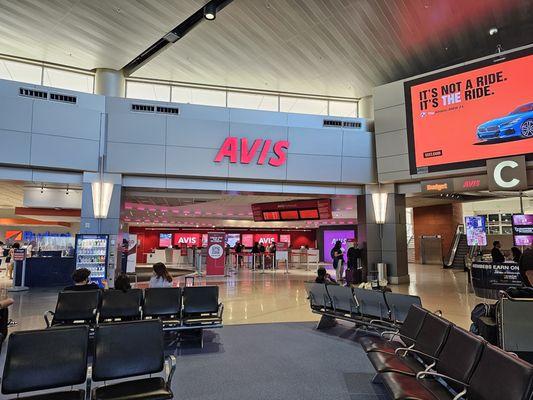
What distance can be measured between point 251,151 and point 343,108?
4941 mm

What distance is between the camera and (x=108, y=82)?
12125mm

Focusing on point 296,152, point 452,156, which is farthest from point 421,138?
point 296,152

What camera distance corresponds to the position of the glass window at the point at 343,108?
48.1ft

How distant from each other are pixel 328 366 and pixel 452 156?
8.39m

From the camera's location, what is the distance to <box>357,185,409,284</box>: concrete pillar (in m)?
12.6

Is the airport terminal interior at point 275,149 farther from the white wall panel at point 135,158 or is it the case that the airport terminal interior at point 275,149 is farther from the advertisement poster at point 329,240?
the advertisement poster at point 329,240

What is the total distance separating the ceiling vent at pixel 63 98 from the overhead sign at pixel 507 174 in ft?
38.8

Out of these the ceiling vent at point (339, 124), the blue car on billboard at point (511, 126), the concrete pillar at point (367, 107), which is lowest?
the blue car on billboard at point (511, 126)

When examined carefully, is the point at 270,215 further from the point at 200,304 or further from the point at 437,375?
the point at 437,375

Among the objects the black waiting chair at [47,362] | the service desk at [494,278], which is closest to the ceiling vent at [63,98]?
the black waiting chair at [47,362]

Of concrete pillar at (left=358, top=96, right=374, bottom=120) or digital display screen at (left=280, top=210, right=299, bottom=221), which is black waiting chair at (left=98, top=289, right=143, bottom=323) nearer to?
digital display screen at (left=280, top=210, right=299, bottom=221)

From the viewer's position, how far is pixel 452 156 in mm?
10789

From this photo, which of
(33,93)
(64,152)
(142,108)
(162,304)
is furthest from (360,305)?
(33,93)

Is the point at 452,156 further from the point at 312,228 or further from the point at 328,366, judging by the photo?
the point at 312,228
